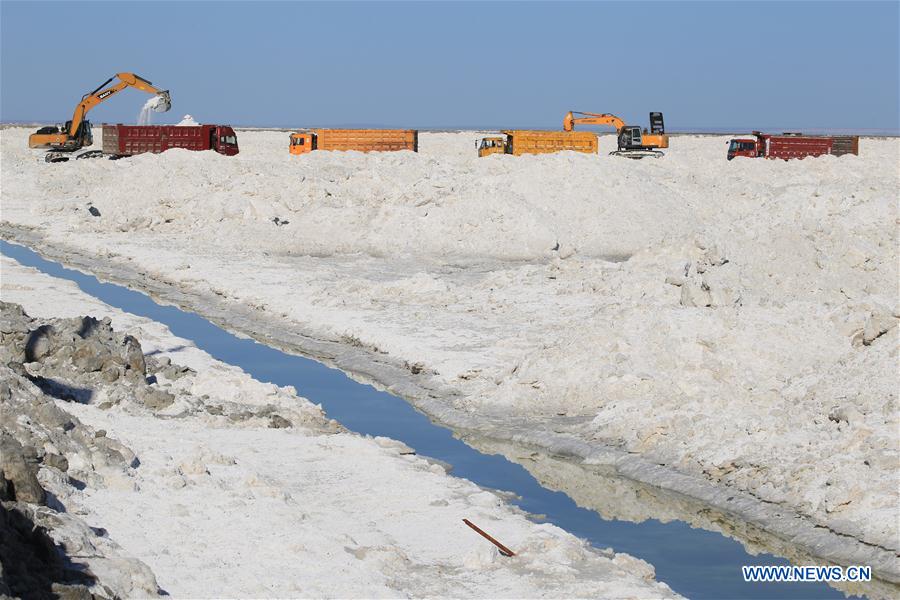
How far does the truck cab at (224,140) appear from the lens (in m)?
46.6

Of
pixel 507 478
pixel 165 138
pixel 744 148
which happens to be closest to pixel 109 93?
pixel 165 138

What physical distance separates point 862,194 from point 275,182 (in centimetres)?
1495

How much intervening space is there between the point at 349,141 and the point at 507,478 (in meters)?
37.3

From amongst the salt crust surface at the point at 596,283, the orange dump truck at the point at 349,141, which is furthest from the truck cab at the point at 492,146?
the salt crust surface at the point at 596,283

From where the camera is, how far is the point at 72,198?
36.1 m

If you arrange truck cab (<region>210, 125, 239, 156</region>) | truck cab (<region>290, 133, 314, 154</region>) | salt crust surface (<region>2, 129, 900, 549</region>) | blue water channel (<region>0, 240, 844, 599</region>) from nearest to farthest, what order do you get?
1. blue water channel (<region>0, 240, 844, 599</region>)
2. salt crust surface (<region>2, 129, 900, 549</region>)
3. truck cab (<region>210, 125, 239, 156</region>)
4. truck cab (<region>290, 133, 314, 154</region>)

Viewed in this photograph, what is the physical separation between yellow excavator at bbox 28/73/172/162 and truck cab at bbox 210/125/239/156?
8.15 feet

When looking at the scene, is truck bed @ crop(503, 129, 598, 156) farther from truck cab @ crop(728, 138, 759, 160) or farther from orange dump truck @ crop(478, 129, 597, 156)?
truck cab @ crop(728, 138, 759, 160)

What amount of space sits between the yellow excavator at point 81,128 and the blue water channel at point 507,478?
90.3 ft

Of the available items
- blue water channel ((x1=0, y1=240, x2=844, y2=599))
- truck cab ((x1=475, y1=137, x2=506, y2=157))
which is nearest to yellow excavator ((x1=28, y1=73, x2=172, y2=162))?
truck cab ((x1=475, y1=137, x2=506, y2=157))

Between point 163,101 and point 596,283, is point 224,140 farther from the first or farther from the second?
point 596,283

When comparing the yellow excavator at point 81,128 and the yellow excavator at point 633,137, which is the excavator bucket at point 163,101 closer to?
the yellow excavator at point 81,128

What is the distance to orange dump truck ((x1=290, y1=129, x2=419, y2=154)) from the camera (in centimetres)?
4772

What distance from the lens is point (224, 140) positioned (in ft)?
155
